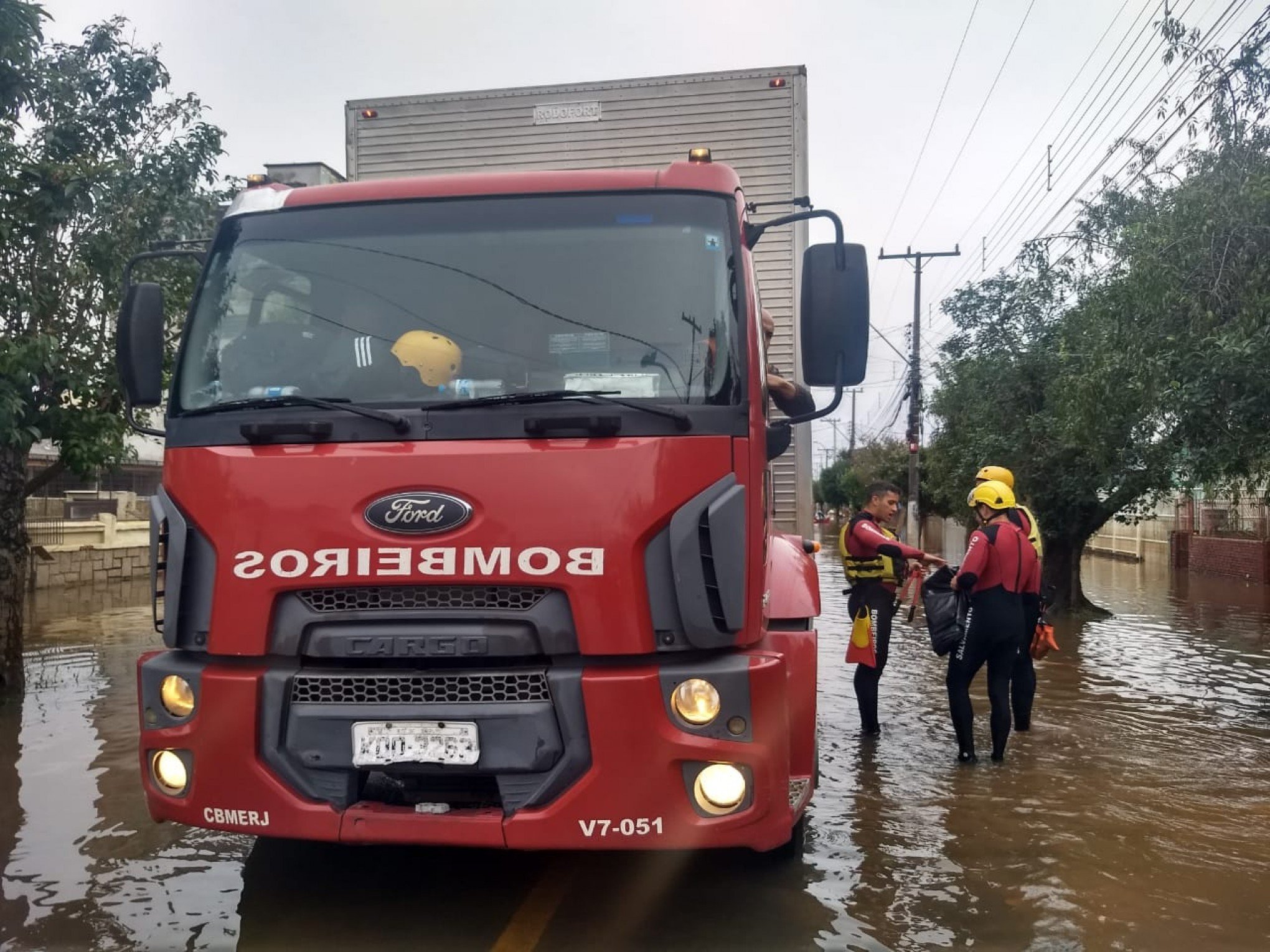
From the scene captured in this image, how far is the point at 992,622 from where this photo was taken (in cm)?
682

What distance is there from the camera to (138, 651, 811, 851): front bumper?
A: 3678mm

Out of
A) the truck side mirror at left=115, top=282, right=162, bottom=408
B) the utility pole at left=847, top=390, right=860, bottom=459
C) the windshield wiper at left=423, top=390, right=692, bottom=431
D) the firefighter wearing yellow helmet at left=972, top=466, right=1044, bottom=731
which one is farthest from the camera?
the utility pole at left=847, top=390, right=860, bottom=459

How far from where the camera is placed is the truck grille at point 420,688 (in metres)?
3.75

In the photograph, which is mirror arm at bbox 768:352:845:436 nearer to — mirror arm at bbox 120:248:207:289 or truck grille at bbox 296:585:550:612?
truck grille at bbox 296:585:550:612

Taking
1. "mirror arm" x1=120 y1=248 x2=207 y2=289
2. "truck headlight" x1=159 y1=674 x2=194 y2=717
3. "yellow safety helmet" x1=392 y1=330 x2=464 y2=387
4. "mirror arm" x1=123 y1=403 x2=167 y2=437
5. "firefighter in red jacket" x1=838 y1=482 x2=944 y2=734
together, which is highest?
"mirror arm" x1=120 y1=248 x2=207 y2=289

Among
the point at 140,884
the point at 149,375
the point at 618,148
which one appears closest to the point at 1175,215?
the point at 618,148

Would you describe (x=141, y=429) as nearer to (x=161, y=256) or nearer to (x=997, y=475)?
(x=161, y=256)

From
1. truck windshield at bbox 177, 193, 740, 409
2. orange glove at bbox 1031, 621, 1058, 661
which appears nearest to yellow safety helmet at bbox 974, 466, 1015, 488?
orange glove at bbox 1031, 621, 1058, 661

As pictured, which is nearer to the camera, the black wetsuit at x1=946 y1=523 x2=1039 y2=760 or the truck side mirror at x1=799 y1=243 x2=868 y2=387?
the truck side mirror at x1=799 y1=243 x2=868 y2=387

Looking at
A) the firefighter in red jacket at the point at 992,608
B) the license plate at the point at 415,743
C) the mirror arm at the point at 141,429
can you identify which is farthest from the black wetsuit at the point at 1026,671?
the mirror arm at the point at 141,429

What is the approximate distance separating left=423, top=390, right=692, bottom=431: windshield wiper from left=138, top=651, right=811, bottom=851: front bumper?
0.80 metres

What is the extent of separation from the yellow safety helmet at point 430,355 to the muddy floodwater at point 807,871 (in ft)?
6.52

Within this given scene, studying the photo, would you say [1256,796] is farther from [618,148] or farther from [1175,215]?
[618,148]

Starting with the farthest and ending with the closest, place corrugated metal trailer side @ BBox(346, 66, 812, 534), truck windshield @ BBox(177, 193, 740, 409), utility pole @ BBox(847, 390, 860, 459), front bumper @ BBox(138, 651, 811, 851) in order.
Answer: utility pole @ BBox(847, 390, 860, 459) < corrugated metal trailer side @ BBox(346, 66, 812, 534) < truck windshield @ BBox(177, 193, 740, 409) < front bumper @ BBox(138, 651, 811, 851)
